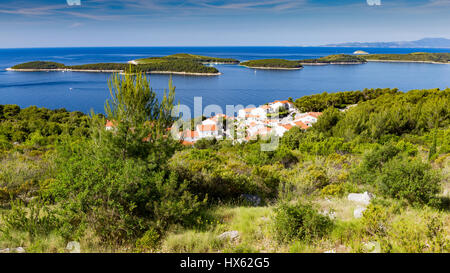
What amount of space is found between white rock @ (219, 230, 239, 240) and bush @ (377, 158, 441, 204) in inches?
135

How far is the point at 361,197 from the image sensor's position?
5754 mm

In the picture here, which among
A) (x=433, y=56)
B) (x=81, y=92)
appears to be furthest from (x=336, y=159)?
(x=433, y=56)

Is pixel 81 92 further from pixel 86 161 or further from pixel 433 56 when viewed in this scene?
pixel 433 56

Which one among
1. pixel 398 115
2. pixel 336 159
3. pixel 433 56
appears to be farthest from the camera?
pixel 433 56

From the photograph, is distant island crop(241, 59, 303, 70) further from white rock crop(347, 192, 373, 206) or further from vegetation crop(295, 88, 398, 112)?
white rock crop(347, 192, 373, 206)

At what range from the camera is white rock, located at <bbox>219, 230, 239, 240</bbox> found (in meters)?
3.75

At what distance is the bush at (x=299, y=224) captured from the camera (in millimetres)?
3635

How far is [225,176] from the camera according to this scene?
665 cm

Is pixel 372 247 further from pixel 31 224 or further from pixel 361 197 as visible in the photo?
pixel 31 224

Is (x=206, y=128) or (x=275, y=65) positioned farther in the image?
(x=275, y=65)

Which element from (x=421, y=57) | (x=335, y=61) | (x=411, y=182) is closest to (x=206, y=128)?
(x=411, y=182)

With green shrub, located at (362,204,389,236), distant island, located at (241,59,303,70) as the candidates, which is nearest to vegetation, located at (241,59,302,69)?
distant island, located at (241,59,303,70)

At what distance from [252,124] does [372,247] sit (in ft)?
101
